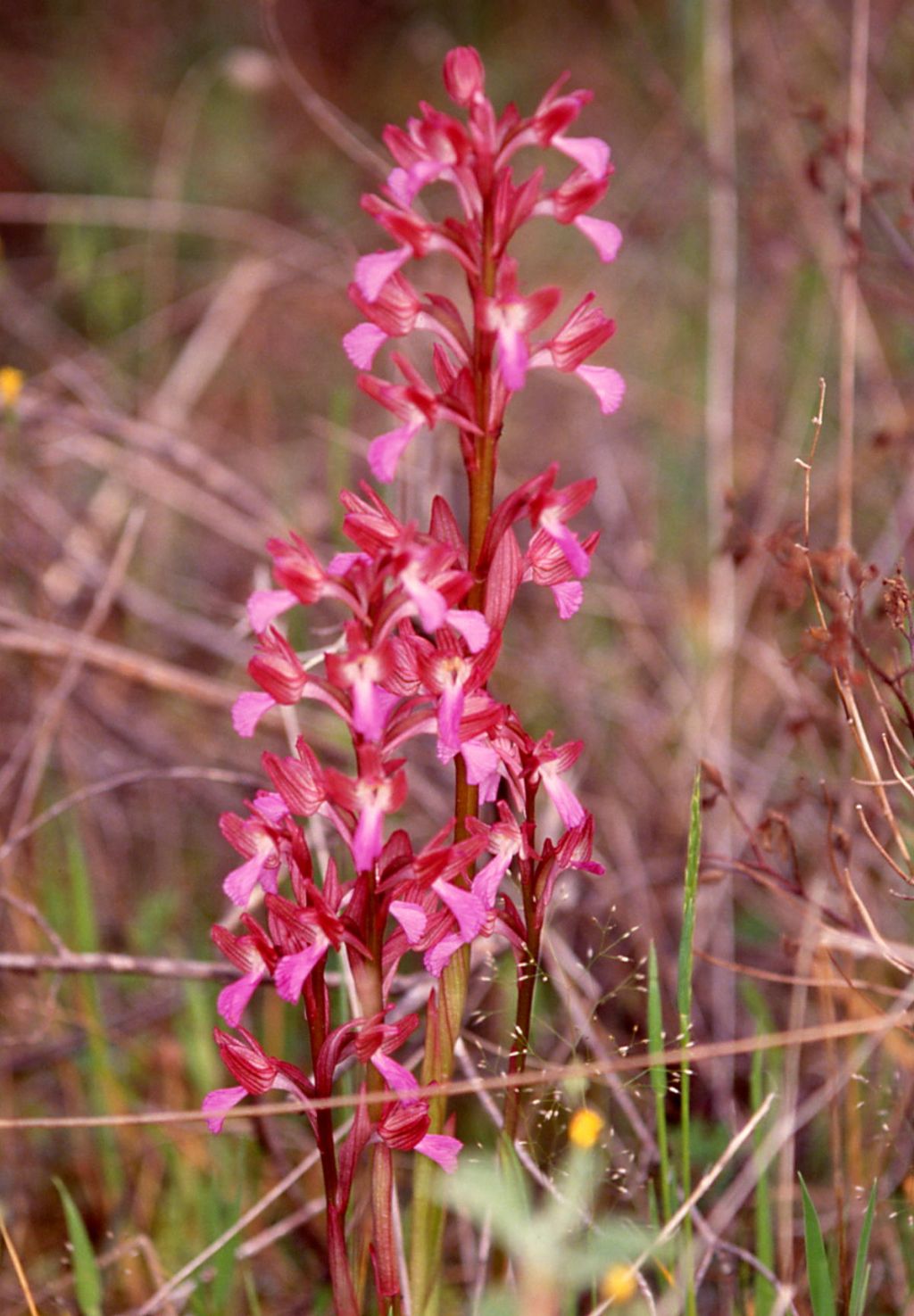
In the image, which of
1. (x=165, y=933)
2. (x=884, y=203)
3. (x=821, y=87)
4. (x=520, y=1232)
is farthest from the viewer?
(x=821, y=87)

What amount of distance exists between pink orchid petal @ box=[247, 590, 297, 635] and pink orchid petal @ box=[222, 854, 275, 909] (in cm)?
23

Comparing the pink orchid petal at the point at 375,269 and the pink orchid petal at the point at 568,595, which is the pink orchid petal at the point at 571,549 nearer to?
the pink orchid petal at the point at 568,595

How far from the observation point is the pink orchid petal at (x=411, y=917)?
1.19 meters

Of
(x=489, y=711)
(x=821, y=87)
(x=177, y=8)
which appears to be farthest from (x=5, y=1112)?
(x=177, y=8)

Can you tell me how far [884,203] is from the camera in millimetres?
4562

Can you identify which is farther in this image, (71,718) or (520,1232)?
(71,718)

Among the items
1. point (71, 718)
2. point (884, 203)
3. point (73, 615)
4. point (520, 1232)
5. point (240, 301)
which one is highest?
point (884, 203)

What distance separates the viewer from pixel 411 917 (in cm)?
120

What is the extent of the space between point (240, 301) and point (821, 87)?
106 inches

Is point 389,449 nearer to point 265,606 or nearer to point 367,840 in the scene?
point 265,606

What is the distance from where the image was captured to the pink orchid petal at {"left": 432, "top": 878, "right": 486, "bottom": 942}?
46.4 inches

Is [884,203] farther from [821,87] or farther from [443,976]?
[443,976]

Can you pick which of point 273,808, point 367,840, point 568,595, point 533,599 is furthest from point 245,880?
point 533,599

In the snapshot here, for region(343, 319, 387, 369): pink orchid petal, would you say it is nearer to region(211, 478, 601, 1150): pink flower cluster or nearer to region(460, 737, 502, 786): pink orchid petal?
region(211, 478, 601, 1150): pink flower cluster
